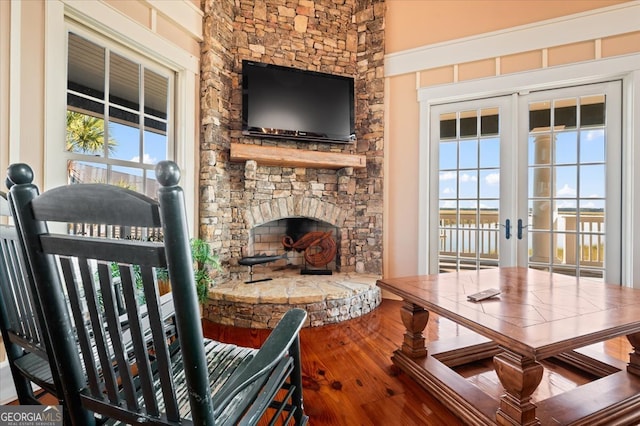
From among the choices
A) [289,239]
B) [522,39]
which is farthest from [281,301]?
[522,39]

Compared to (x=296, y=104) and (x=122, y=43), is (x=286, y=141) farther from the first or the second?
(x=122, y=43)

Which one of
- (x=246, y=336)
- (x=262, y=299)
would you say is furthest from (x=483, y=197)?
(x=246, y=336)

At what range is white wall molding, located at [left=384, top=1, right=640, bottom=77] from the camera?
2.88 m

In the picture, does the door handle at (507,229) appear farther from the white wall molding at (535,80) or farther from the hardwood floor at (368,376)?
the white wall molding at (535,80)

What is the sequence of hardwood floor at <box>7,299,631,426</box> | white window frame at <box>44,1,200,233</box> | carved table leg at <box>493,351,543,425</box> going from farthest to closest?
white window frame at <box>44,1,200,233</box>
hardwood floor at <box>7,299,631,426</box>
carved table leg at <box>493,351,543,425</box>

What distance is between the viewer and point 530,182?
331cm

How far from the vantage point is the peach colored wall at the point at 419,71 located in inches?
123

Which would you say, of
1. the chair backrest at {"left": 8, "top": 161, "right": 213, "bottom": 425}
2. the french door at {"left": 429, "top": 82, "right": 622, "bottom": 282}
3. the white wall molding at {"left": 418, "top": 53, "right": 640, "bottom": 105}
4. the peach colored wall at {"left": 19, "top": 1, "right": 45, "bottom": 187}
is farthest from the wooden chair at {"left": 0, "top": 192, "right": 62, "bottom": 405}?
the white wall molding at {"left": 418, "top": 53, "right": 640, "bottom": 105}

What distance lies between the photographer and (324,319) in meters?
2.87

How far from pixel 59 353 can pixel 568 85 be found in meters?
4.18

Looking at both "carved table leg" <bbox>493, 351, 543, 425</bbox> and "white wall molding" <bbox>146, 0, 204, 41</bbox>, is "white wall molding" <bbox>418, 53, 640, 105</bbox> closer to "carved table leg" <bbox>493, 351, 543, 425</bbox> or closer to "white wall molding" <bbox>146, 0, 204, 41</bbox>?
"white wall molding" <bbox>146, 0, 204, 41</bbox>

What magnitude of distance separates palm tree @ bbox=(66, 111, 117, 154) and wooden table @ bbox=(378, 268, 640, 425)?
87.8 inches

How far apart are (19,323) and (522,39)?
424 cm

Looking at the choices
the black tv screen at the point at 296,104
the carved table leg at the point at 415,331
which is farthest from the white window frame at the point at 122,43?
the carved table leg at the point at 415,331
